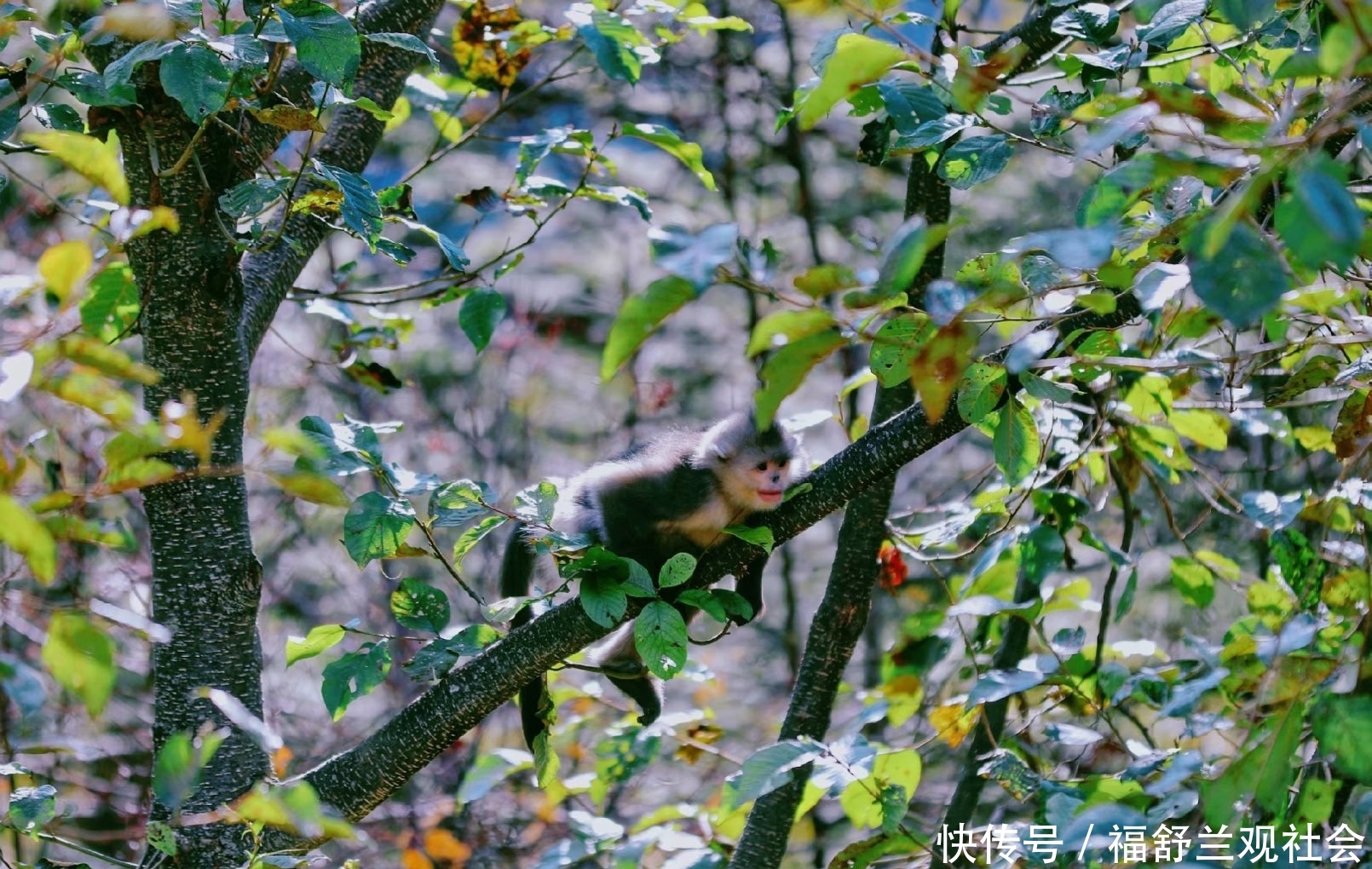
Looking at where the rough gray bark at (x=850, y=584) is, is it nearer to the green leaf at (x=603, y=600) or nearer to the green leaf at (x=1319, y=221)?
the green leaf at (x=603, y=600)

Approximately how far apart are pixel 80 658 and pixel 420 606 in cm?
124

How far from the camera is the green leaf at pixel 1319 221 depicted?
106 centimetres

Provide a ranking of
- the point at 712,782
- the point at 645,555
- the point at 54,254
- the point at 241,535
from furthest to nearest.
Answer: the point at 712,782, the point at 645,555, the point at 241,535, the point at 54,254

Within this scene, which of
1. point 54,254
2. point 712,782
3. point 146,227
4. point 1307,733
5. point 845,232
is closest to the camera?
point 54,254

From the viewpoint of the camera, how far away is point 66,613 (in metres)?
1.22

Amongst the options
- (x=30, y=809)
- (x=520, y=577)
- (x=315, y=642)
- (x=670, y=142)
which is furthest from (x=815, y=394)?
(x=30, y=809)

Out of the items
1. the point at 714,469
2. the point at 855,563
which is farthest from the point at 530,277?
the point at 855,563

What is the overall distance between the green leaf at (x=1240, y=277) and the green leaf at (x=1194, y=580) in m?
2.01

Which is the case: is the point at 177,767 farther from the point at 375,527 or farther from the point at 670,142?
the point at 670,142

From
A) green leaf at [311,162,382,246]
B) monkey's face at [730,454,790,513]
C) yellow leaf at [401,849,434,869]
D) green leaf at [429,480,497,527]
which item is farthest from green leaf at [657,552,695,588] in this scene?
yellow leaf at [401,849,434,869]

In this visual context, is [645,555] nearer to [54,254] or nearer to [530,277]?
[54,254]

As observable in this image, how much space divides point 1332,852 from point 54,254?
1.72m

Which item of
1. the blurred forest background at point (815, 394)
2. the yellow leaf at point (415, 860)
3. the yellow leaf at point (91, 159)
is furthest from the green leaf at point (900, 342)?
the yellow leaf at point (415, 860)

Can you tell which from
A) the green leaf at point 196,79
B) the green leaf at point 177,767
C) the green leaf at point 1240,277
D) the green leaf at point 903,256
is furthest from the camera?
the green leaf at point 196,79
